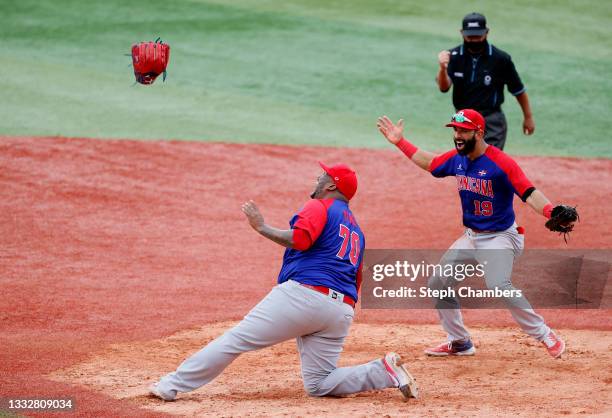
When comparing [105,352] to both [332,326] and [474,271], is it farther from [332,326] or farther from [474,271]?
[474,271]

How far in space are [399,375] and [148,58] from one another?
300 centimetres

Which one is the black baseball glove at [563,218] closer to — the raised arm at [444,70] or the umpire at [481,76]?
the umpire at [481,76]

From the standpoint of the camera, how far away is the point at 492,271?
7.20m

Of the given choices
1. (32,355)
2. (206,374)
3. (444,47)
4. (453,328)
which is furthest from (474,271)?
(444,47)

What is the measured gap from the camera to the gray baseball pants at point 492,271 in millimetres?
7105

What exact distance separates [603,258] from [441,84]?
2401 mm

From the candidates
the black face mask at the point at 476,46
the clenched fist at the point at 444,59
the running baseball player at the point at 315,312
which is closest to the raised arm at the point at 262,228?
the running baseball player at the point at 315,312

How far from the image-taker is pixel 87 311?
27.9 feet

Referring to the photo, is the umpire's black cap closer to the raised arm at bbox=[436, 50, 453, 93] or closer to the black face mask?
the black face mask

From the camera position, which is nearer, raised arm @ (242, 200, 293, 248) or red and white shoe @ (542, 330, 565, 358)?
raised arm @ (242, 200, 293, 248)

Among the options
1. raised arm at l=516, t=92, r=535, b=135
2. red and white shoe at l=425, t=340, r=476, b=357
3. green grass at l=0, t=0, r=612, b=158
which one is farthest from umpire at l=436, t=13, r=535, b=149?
green grass at l=0, t=0, r=612, b=158

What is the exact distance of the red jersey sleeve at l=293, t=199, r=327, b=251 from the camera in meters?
6.16

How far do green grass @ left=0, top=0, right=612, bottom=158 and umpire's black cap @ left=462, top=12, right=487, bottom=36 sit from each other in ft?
15.3

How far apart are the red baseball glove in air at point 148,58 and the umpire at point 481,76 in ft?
10.3
